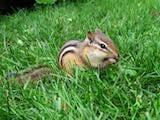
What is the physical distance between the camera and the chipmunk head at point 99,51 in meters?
3.19

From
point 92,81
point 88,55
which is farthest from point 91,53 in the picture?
point 92,81

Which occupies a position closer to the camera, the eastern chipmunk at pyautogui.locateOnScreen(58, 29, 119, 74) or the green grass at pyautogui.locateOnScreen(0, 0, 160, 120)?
the green grass at pyautogui.locateOnScreen(0, 0, 160, 120)

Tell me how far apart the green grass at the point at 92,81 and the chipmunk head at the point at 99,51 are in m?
0.08

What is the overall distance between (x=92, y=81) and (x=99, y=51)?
0.25 meters

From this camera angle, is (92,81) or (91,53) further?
(91,53)

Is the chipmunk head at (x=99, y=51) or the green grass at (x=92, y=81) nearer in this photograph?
the green grass at (x=92, y=81)

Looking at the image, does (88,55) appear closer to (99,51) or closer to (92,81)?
(99,51)

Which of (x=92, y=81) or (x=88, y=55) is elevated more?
(x=88, y=55)

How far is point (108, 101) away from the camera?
109 inches

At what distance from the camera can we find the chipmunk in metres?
3.21

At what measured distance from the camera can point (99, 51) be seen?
3229 millimetres

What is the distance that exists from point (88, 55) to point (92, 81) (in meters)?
0.26

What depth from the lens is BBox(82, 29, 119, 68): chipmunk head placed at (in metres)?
3.19

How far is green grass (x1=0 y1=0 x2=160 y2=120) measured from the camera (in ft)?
8.80
